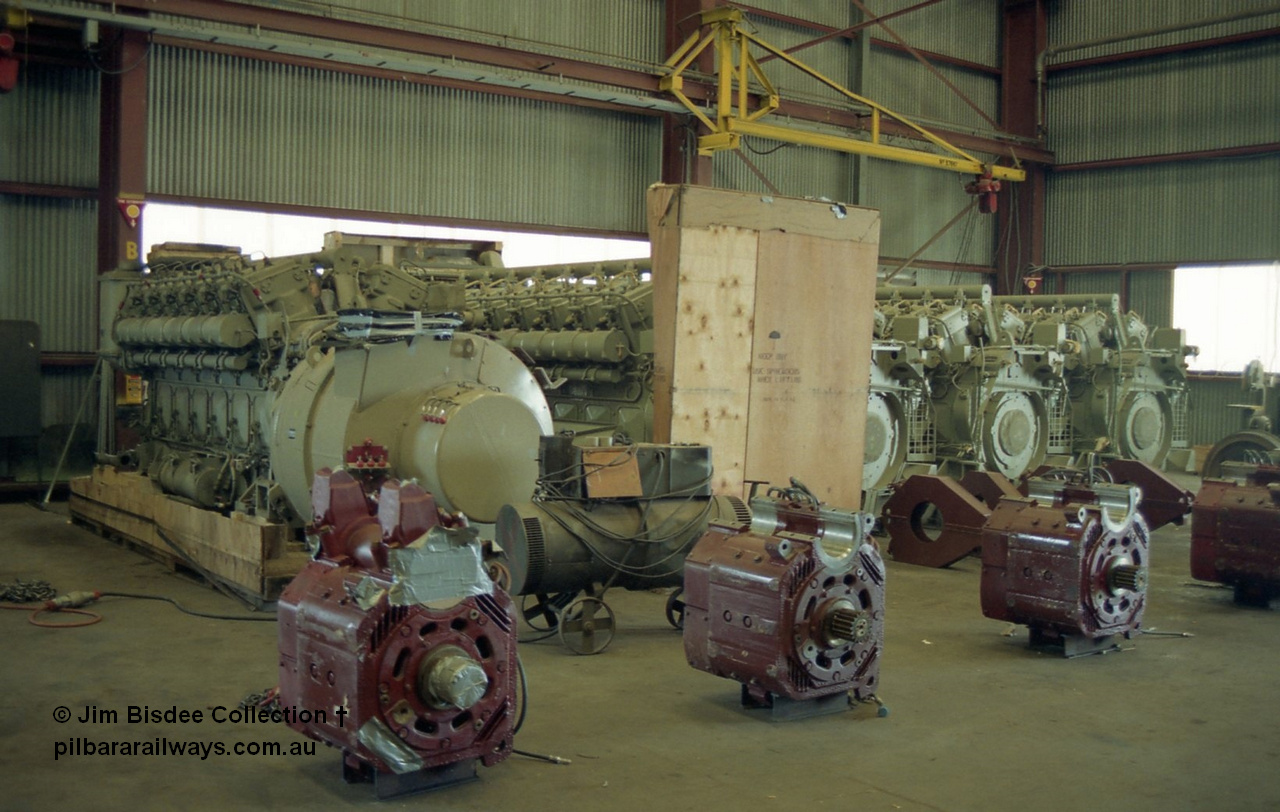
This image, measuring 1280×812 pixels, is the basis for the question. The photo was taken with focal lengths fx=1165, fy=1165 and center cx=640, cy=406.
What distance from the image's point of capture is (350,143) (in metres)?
13.9

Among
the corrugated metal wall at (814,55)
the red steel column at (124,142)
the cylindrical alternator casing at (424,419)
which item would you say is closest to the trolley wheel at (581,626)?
the cylindrical alternator casing at (424,419)

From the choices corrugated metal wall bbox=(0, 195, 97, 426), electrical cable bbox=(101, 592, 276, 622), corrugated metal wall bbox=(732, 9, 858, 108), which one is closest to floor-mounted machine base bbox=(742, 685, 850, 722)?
electrical cable bbox=(101, 592, 276, 622)

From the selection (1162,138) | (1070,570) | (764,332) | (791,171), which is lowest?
(1070,570)

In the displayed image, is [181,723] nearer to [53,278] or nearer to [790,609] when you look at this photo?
[790,609]

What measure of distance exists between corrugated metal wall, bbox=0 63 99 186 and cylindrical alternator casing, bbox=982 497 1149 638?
10611 mm

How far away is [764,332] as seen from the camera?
7980 mm

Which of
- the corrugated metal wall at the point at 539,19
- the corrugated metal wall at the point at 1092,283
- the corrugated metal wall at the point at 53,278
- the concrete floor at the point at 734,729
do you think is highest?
the corrugated metal wall at the point at 539,19

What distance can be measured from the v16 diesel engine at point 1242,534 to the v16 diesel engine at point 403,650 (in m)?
5.34

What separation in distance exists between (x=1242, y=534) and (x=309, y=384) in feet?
19.4

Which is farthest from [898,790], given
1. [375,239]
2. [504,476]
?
[375,239]

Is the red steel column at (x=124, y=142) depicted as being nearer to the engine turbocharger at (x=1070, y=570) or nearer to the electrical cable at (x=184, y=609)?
the electrical cable at (x=184, y=609)

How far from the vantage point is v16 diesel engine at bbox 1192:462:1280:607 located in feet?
23.9

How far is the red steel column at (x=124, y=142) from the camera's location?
11719mm

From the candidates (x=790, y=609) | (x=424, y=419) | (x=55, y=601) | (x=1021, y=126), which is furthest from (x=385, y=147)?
(x=1021, y=126)
